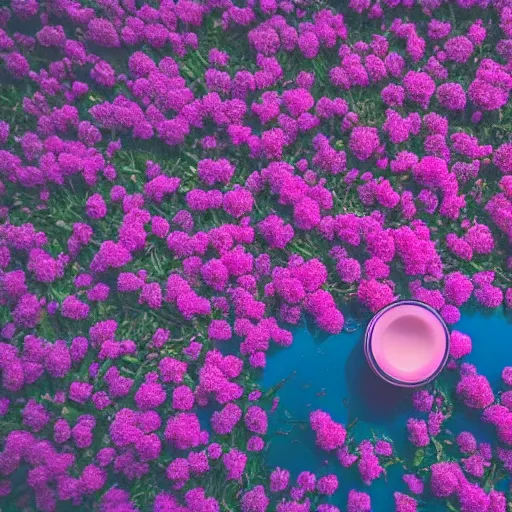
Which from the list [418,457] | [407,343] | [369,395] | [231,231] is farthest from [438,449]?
[231,231]

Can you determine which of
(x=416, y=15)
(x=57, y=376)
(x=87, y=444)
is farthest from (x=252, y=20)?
(x=87, y=444)

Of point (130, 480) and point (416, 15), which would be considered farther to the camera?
point (416, 15)

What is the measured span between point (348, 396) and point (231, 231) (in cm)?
102

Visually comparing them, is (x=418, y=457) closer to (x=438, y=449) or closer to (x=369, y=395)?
(x=438, y=449)

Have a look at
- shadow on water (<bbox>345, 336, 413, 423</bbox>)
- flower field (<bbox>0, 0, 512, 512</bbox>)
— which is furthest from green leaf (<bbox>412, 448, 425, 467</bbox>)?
shadow on water (<bbox>345, 336, 413, 423</bbox>)

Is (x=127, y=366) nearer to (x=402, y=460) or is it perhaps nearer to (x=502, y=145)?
(x=402, y=460)

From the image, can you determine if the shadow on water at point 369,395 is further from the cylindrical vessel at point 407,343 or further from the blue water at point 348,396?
the cylindrical vessel at point 407,343

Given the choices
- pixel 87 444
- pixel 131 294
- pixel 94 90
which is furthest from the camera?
pixel 94 90

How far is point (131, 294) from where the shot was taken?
8.46ft

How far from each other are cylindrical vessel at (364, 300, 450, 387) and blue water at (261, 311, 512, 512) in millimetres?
207

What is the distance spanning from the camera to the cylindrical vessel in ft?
7.50

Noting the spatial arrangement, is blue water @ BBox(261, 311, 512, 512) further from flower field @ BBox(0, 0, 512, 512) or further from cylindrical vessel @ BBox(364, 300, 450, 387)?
cylindrical vessel @ BBox(364, 300, 450, 387)

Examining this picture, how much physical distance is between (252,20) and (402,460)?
2409mm

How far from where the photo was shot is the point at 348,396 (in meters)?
2.51
